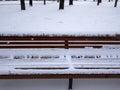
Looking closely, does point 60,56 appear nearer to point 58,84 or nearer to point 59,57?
point 59,57

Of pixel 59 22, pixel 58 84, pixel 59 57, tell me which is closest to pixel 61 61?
pixel 59 57

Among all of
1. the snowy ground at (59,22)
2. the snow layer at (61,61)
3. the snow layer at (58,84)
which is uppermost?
the snow layer at (61,61)

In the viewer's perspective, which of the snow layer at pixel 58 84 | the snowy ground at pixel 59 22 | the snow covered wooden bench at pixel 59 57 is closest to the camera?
the snow covered wooden bench at pixel 59 57

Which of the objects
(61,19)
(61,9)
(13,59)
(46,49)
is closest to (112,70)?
(46,49)

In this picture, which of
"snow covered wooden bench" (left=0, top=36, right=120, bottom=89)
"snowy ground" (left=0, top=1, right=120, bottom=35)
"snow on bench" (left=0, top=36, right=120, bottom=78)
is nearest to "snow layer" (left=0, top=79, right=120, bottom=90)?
"snow covered wooden bench" (left=0, top=36, right=120, bottom=89)

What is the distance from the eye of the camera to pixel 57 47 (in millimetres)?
5004

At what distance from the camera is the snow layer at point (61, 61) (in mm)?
4391

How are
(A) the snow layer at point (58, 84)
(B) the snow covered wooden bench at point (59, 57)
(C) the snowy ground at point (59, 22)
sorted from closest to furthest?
(B) the snow covered wooden bench at point (59, 57) < (A) the snow layer at point (58, 84) < (C) the snowy ground at point (59, 22)

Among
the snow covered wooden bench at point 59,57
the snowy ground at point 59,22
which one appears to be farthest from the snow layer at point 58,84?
the snowy ground at point 59,22

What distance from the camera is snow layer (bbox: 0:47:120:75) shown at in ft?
14.4

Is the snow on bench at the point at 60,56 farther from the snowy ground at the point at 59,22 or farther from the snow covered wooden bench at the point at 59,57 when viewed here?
the snowy ground at the point at 59,22

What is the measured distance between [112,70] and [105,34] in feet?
3.04

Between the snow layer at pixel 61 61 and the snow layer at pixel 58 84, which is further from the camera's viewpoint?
the snow layer at pixel 58 84

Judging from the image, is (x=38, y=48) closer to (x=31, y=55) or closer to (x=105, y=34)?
(x=31, y=55)
